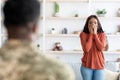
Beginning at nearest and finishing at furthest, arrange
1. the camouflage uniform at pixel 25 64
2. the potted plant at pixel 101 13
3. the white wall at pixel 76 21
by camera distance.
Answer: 1. the camouflage uniform at pixel 25 64
2. the potted plant at pixel 101 13
3. the white wall at pixel 76 21

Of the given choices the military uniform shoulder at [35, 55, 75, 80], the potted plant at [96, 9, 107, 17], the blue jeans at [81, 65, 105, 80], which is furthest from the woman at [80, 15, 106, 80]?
the military uniform shoulder at [35, 55, 75, 80]

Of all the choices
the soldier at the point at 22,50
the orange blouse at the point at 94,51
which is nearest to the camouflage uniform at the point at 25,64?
the soldier at the point at 22,50

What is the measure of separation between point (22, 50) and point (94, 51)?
2.78 meters

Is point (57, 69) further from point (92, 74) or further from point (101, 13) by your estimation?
point (101, 13)

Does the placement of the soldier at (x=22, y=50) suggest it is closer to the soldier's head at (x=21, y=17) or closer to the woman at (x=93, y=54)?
the soldier's head at (x=21, y=17)

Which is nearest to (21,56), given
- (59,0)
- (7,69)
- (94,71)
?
(7,69)

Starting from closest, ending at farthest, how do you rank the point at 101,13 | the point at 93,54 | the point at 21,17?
the point at 21,17 → the point at 93,54 → the point at 101,13

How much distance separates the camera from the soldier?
104 cm

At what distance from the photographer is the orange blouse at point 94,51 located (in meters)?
3.73

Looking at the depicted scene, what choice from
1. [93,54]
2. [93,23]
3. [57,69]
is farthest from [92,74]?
[57,69]

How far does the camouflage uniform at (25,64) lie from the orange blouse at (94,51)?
269 cm

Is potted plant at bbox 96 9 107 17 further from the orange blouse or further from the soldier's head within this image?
the soldier's head

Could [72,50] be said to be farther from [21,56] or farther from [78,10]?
[21,56]

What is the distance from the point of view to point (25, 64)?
1058 mm
